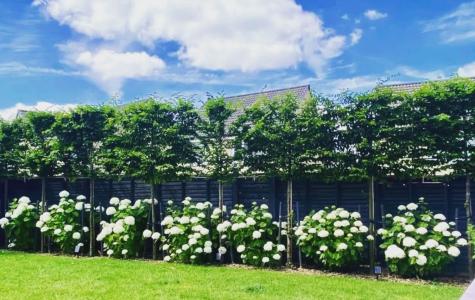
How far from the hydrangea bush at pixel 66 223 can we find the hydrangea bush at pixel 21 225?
45cm

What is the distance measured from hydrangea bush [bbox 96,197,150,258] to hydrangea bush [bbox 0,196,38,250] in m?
2.11

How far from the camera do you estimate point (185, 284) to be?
682cm

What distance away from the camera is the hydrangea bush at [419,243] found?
712 centimetres

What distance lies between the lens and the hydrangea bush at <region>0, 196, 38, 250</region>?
1088cm

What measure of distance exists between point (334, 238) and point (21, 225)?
694 cm

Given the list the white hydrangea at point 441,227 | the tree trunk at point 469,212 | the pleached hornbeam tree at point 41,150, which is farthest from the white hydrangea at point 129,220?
the tree trunk at point 469,212

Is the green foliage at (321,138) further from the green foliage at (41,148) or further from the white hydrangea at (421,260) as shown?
the green foliage at (41,148)

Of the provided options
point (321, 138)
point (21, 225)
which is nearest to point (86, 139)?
point (21, 225)

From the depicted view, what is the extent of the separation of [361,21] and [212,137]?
10.8 feet

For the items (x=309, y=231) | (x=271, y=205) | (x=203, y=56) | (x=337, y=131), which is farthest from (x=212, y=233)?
(x=203, y=56)

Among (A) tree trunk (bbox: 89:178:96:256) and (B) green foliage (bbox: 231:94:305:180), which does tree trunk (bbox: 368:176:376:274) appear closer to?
(B) green foliage (bbox: 231:94:305:180)

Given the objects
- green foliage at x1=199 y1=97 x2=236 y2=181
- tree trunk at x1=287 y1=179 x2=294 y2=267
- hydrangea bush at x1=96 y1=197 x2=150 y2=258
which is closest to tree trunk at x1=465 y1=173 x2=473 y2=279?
tree trunk at x1=287 y1=179 x2=294 y2=267

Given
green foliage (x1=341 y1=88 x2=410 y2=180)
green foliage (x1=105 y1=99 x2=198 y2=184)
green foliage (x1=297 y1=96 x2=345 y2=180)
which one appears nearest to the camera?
green foliage (x1=341 y1=88 x2=410 y2=180)

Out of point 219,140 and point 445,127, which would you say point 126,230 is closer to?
point 219,140
